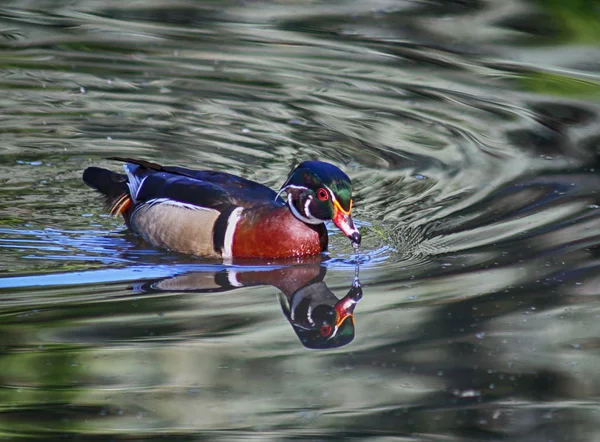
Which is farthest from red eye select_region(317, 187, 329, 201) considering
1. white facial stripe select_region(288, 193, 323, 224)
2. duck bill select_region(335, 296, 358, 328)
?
duck bill select_region(335, 296, 358, 328)

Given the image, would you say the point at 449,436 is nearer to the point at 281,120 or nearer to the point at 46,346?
the point at 46,346

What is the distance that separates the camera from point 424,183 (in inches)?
359

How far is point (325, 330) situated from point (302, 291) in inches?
34.1

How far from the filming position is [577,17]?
12484 mm

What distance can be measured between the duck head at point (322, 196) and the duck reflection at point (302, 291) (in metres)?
0.33

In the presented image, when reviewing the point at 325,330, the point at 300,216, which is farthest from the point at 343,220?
the point at 325,330

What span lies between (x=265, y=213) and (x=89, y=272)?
53.1 inches

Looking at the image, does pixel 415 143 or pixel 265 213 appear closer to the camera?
pixel 265 213

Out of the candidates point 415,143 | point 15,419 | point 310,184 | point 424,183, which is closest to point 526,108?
point 415,143

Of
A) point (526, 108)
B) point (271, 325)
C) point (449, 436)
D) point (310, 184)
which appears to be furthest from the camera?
point (526, 108)

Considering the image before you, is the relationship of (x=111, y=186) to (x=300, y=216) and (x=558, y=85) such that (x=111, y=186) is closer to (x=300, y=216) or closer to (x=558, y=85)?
(x=300, y=216)

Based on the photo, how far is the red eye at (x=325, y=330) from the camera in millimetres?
5807

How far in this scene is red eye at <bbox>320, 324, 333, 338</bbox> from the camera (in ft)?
19.1

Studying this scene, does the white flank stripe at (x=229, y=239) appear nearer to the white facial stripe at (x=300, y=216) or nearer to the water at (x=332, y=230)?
the water at (x=332, y=230)
